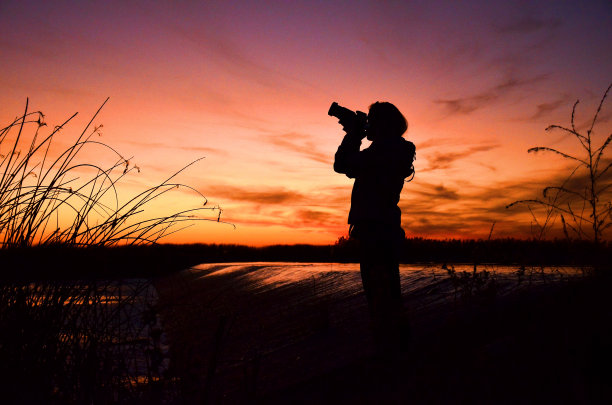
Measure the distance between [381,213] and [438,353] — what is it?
101 centimetres

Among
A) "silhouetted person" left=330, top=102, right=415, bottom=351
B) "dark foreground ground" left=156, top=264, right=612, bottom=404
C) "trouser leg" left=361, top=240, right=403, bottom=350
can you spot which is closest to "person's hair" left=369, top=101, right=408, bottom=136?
"silhouetted person" left=330, top=102, right=415, bottom=351

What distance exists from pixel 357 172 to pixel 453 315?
63.3 inches

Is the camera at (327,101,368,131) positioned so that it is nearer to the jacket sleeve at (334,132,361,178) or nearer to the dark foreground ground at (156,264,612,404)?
the jacket sleeve at (334,132,361,178)

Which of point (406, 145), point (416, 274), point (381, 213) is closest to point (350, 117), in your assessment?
point (406, 145)

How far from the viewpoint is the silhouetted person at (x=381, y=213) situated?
11.2ft

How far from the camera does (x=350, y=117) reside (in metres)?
3.83

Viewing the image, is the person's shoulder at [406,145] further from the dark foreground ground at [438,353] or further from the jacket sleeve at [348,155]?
the dark foreground ground at [438,353]

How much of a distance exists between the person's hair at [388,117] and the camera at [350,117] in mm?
98

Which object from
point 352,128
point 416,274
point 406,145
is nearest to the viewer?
point 406,145

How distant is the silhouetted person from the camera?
11.2 ft

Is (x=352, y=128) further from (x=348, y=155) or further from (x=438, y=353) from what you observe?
(x=438, y=353)

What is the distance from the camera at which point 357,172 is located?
3.58m

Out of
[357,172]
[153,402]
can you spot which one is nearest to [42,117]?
[153,402]

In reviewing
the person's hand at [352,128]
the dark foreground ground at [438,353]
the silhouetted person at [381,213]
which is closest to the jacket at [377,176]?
the silhouetted person at [381,213]
